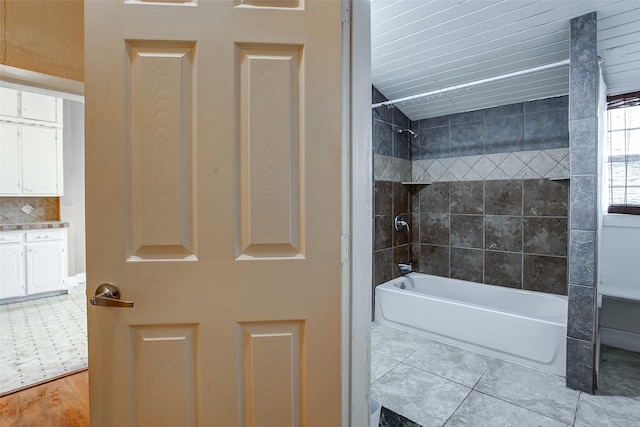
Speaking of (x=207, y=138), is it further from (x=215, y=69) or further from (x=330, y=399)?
(x=330, y=399)

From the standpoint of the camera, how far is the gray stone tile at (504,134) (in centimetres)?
299

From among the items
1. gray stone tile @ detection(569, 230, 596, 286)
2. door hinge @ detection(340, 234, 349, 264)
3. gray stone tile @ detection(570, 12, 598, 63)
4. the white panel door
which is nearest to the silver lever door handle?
the white panel door

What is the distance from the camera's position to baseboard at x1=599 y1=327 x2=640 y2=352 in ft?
8.05

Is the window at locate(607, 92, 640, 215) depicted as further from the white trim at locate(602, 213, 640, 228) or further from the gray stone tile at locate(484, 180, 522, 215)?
the gray stone tile at locate(484, 180, 522, 215)

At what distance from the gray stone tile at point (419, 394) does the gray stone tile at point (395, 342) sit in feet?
0.80

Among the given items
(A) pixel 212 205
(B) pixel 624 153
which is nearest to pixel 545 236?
(B) pixel 624 153

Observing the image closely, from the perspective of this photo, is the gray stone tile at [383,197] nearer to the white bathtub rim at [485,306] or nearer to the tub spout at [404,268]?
the tub spout at [404,268]

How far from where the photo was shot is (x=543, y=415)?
1746 mm

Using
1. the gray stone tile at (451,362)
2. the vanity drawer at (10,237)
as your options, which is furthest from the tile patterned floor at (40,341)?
the gray stone tile at (451,362)

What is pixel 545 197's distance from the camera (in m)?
2.85

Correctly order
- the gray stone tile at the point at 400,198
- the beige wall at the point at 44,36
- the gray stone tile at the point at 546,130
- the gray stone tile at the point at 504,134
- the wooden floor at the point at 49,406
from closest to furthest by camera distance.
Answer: the beige wall at the point at 44,36, the wooden floor at the point at 49,406, the gray stone tile at the point at 546,130, the gray stone tile at the point at 504,134, the gray stone tile at the point at 400,198

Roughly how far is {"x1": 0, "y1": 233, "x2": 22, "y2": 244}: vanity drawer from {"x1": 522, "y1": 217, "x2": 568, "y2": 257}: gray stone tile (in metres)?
5.59

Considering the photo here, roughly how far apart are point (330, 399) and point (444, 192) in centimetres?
294

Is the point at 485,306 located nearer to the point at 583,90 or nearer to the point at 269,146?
the point at 583,90
